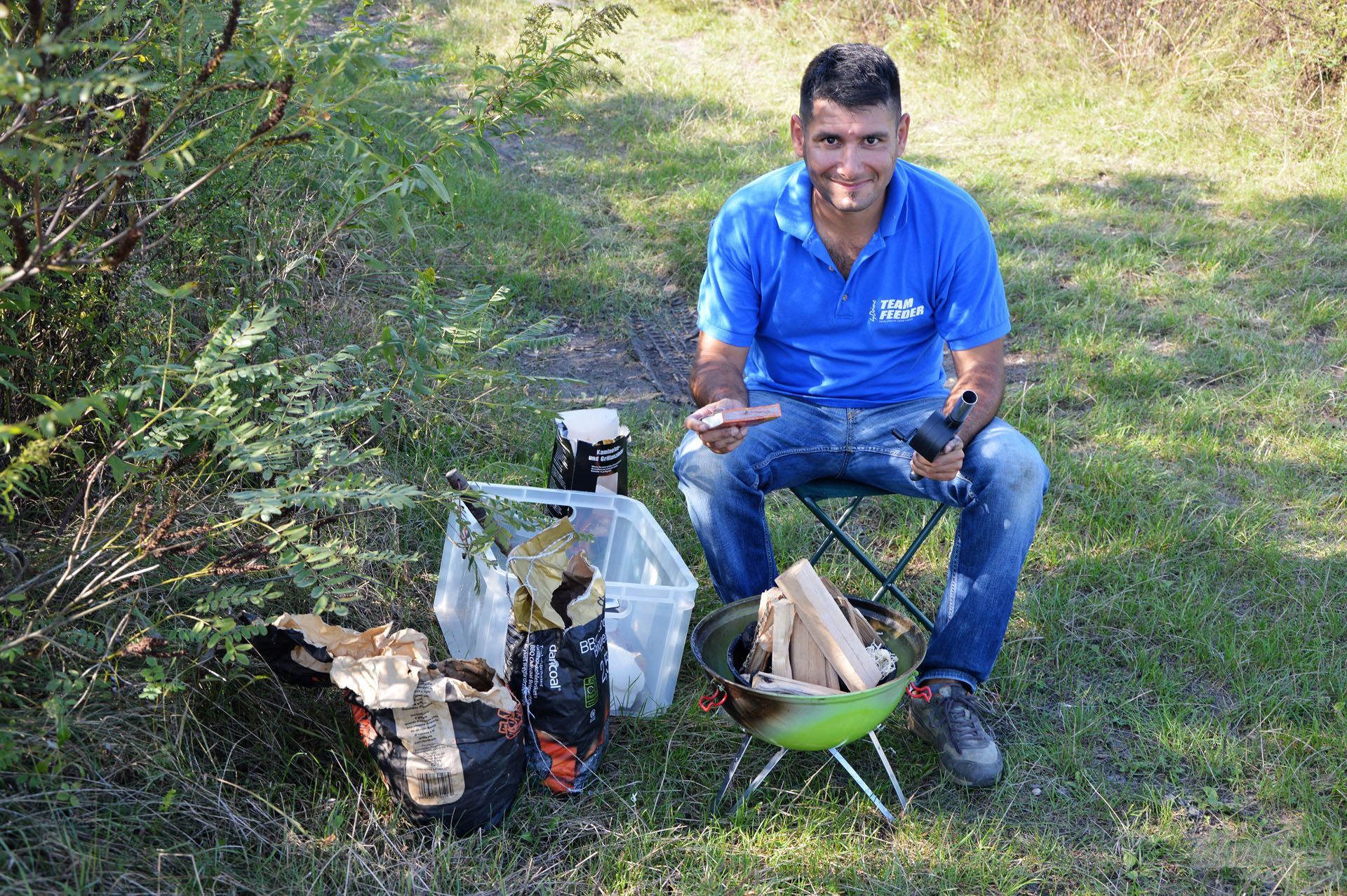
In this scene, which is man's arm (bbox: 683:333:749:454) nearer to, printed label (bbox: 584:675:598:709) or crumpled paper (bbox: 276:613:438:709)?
printed label (bbox: 584:675:598:709)

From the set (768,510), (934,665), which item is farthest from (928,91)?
(934,665)

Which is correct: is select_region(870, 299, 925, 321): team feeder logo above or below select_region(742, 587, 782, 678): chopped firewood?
above

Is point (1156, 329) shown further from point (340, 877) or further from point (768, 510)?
point (340, 877)

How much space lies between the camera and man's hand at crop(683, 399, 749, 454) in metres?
3.01

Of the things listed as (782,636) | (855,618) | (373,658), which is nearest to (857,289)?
(855,618)

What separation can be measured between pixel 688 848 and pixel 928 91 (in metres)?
7.21

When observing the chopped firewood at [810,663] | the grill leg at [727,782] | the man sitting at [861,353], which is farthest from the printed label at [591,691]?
the man sitting at [861,353]

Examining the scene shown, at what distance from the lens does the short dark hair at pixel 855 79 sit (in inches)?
125

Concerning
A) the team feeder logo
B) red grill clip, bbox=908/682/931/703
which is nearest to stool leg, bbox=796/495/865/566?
red grill clip, bbox=908/682/931/703

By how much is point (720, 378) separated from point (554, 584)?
0.84 meters

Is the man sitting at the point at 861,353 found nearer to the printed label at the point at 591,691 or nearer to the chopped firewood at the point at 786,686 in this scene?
the chopped firewood at the point at 786,686

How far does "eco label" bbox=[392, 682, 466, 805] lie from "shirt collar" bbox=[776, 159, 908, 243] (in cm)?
170

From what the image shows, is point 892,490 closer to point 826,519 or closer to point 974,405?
point 826,519

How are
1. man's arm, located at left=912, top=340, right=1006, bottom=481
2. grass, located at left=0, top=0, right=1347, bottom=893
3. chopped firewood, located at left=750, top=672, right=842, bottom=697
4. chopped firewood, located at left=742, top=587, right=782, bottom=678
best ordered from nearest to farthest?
1. grass, located at left=0, top=0, right=1347, bottom=893
2. chopped firewood, located at left=750, top=672, right=842, bottom=697
3. chopped firewood, located at left=742, top=587, right=782, bottom=678
4. man's arm, located at left=912, top=340, right=1006, bottom=481
